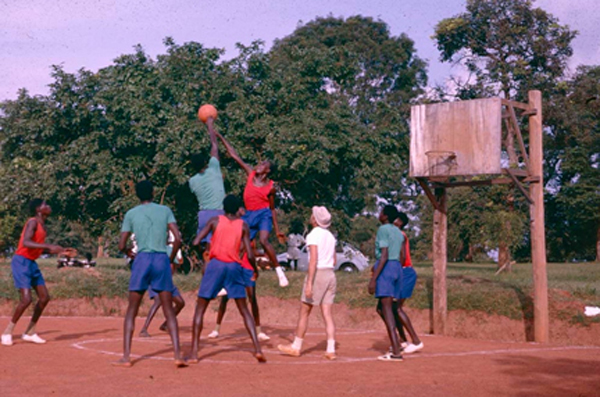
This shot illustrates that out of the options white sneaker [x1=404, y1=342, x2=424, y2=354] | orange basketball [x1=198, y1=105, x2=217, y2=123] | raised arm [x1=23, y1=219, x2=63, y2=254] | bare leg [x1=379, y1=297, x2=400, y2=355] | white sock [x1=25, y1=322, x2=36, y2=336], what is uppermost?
orange basketball [x1=198, y1=105, x2=217, y2=123]

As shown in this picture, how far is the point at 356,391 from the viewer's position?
309 inches

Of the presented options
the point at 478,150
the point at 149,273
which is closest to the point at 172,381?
the point at 149,273

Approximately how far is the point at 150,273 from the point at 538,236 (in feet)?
27.7

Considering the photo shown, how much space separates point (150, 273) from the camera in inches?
359

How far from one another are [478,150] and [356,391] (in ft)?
27.4

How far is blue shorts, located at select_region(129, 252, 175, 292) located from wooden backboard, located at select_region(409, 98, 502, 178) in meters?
7.67

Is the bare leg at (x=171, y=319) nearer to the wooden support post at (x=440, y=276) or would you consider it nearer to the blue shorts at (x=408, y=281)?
the blue shorts at (x=408, y=281)

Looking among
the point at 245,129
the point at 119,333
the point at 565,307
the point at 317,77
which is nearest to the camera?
the point at 119,333

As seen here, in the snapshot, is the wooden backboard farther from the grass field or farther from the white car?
the white car

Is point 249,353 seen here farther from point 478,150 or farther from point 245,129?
point 245,129

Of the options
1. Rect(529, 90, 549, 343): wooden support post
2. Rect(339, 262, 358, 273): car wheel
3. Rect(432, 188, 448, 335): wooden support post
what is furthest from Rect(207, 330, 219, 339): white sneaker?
Rect(339, 262, 358, 273): car wheel

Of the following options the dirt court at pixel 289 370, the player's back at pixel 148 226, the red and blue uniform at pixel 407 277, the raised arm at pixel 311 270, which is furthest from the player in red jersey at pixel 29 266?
the red and blue uniform at pixel 407 277

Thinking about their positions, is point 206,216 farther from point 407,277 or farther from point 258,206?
point 407,277

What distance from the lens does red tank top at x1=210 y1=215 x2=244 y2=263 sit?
9.59m
